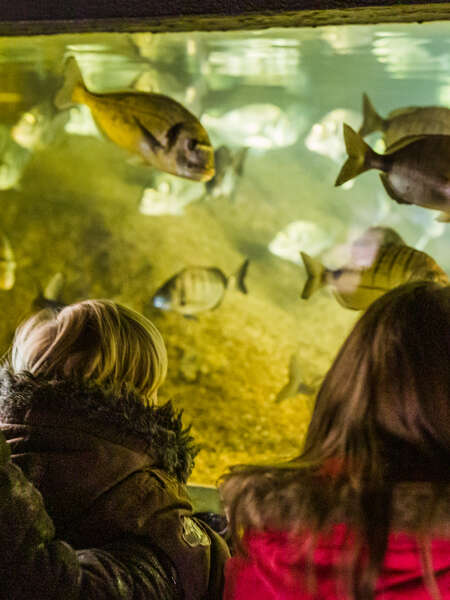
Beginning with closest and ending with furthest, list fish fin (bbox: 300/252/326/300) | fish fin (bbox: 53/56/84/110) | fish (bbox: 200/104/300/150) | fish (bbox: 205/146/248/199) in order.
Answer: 1. fish fin (bbox: 53/56/84/110)
2. fish fin (bbox: 300/252/326/300)
3. fish (bbox: 205/146/248/199)
4. fish (bbox: 200/104/300/150)

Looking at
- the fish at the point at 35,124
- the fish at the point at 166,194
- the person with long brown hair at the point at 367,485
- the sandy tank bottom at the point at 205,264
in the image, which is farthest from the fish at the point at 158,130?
the fish at the point at 35,124

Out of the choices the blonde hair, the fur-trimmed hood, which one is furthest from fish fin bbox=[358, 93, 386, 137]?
the fur-trimmed hood

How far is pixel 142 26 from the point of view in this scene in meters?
2.09

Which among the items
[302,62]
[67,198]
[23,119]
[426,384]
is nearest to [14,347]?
[426,384]

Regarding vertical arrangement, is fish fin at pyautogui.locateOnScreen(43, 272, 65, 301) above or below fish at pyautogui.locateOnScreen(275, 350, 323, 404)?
above

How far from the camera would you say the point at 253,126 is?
268 inches

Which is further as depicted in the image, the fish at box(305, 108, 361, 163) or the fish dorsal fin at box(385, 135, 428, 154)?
the fish at box(305, 108, 361, 163)

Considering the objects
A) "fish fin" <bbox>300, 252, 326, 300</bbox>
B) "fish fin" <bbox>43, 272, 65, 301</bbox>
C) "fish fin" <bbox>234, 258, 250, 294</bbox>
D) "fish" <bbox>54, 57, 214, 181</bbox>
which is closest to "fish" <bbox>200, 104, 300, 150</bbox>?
"fish fin" <bbox>234, 258, 250, 294</bbox>

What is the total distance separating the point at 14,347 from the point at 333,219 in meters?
7.29

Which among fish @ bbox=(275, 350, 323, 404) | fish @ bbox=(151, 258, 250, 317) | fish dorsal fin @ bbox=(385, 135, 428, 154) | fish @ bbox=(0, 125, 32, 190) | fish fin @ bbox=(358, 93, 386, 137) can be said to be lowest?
fish @ bbox=(275, 350, 323, 404)

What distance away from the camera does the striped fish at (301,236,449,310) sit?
2.62 meters

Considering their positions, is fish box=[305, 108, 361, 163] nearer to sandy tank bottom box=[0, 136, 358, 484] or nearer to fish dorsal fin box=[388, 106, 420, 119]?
sandy tank bottom box=[0, 136, 358, 484]

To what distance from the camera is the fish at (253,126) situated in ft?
21.9

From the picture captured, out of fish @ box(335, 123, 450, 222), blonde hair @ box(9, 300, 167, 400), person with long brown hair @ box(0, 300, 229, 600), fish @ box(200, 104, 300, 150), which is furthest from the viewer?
fish @ box(200, 104, 300, 150)
